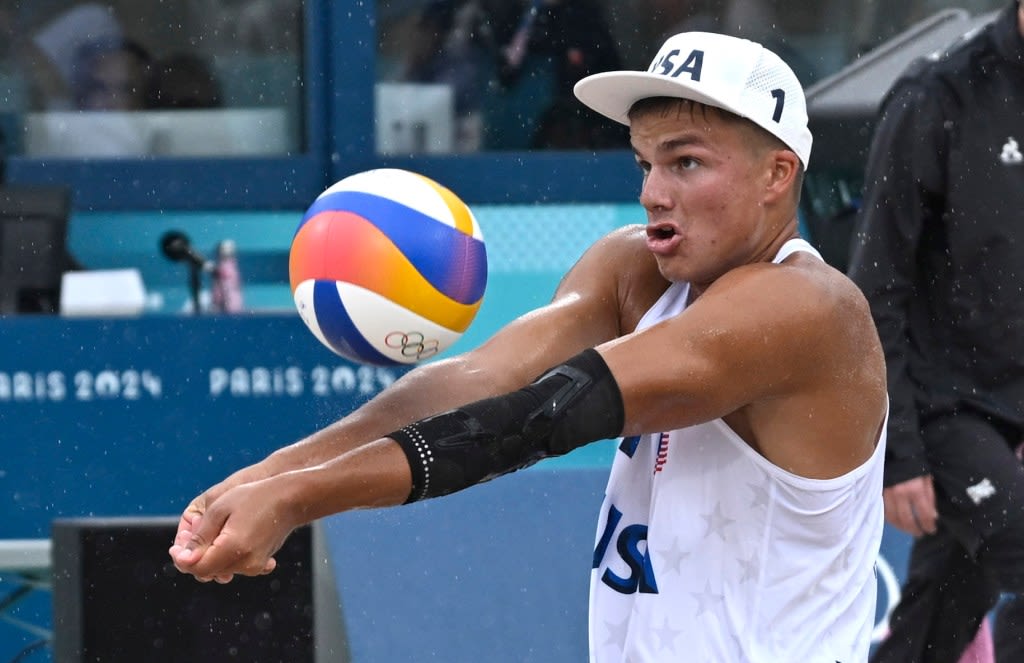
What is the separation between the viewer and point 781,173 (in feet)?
9.48

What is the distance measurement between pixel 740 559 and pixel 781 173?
2.20 ft

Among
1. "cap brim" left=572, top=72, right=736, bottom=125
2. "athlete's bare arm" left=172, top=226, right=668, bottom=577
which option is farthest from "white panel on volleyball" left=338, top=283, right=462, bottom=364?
"cap brim" left=572, top=72, right=736, bottom=125

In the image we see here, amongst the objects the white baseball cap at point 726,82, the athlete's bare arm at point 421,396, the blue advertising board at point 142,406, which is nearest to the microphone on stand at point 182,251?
the blue advertising board at point 142,406

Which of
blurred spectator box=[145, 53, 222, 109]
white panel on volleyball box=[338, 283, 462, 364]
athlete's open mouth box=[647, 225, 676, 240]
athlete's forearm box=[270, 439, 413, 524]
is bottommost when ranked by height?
athlete's forearm box=[270, 439, 413, 524]

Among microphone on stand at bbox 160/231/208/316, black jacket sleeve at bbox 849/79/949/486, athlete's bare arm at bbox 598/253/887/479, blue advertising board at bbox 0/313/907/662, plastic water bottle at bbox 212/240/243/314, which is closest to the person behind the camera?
athlete's bare arm at bbox 598/253/887/479

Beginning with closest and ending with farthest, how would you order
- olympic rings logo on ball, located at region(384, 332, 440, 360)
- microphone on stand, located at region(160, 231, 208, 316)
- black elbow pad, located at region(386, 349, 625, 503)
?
black elbow pad, located at region(386, 349, 625, 503), olympic rings logo on ball, located at region(384, 332, 440, 360), microphone on stand, located at region(160, 231, 208, 316)

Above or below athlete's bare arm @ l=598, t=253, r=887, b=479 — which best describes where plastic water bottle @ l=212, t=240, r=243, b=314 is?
above

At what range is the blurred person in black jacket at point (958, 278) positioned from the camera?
461cm

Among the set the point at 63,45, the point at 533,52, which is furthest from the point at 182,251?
the point at 533,52

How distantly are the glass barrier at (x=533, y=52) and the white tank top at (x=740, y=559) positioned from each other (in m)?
4.13

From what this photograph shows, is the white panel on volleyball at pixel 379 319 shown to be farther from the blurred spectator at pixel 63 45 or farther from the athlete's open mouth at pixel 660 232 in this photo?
the blurred spectator at pixel 63 45

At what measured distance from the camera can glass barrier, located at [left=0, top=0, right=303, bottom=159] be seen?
6652 mm

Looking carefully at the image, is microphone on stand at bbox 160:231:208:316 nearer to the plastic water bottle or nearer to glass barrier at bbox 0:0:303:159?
the plastic water bottle

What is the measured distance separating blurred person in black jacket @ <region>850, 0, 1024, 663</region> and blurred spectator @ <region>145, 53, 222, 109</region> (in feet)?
10.2
